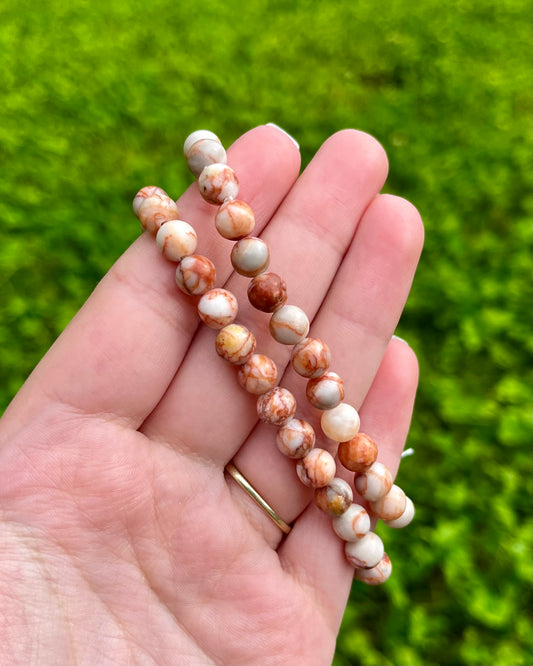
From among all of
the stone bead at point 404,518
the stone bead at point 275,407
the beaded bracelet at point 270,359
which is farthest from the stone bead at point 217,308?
the stone bead at point 404,518

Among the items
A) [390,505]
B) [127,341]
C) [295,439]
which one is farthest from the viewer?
[390,505]

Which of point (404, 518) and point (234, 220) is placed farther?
point (404, 518)

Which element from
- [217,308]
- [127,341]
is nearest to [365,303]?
[217,308]

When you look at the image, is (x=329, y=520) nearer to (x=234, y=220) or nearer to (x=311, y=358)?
(x=311, y=358)

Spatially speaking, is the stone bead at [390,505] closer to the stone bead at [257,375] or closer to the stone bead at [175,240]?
the stone bead at [257,375]

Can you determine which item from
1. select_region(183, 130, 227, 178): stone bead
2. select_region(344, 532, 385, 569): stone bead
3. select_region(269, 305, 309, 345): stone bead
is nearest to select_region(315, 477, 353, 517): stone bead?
select_region(344, 532, 385, 569): stone bead

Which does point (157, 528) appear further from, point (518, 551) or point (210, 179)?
point (518, 551)

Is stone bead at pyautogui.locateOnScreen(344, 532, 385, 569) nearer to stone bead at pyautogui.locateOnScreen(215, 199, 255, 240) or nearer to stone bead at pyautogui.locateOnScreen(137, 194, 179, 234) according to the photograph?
stone bead at pyautogui.locateOnScreen(215, 199, 255, 240)

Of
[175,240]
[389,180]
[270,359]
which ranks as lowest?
[270,359]
